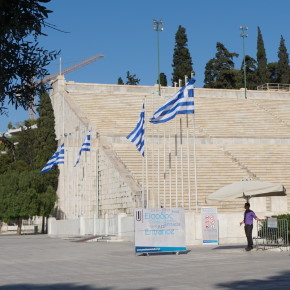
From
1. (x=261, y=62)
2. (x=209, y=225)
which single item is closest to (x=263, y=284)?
(x=209, y=225)

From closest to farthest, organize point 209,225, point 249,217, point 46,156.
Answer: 1. point 249,217
2. point 209,225
3. point 46,156

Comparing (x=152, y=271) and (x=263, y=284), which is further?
(x=152, y=271)

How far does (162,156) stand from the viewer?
40344mm

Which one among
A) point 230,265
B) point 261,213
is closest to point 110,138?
point 261,213

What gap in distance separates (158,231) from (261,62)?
66.2 metres

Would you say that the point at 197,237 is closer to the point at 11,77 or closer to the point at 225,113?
the point at 11,77

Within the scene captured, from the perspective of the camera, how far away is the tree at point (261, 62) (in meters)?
80.4

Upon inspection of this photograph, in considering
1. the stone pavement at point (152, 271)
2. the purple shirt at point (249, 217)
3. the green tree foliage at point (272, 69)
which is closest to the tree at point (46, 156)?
the stone pavement at point (152, 271)

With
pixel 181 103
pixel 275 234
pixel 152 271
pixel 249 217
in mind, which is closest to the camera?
pixel 152 271

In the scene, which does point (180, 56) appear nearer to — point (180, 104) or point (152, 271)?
point (180, 104)

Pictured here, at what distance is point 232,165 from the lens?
130 ft

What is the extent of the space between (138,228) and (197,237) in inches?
202

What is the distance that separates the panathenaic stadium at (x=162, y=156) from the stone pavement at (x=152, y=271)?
6.58 metres

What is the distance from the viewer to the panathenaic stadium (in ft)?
106
